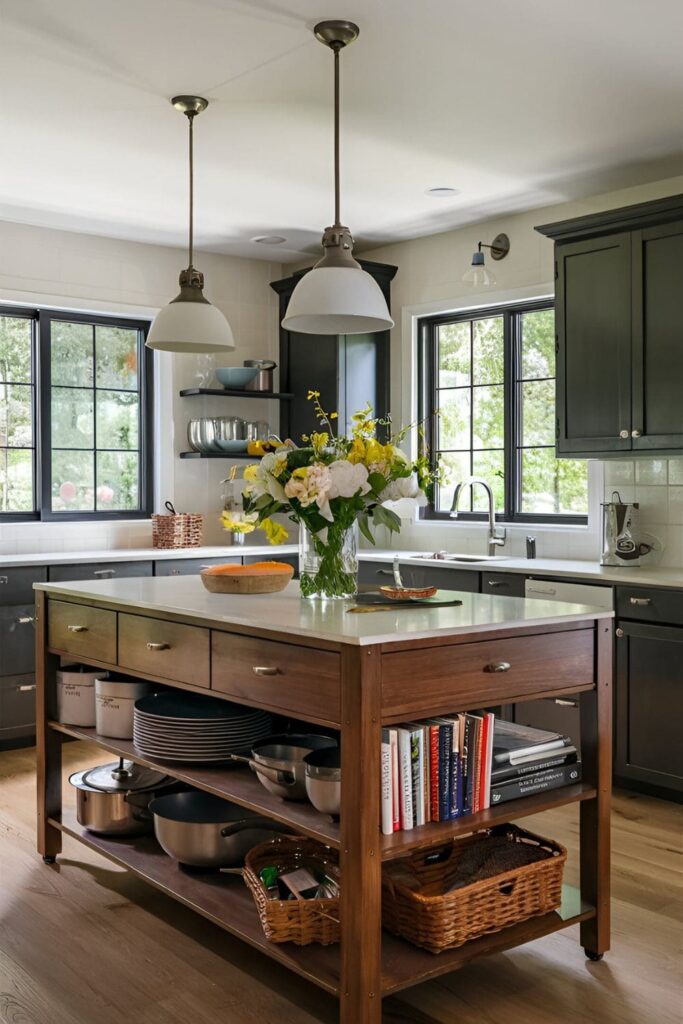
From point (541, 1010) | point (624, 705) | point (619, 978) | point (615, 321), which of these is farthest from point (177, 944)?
point (615, 321)

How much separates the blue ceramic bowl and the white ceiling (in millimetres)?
875

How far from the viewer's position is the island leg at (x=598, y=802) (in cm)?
274

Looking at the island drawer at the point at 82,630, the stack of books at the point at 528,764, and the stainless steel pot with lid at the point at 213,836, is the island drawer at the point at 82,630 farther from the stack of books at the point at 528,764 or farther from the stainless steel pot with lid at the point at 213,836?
the stack of books at the point at 528,764

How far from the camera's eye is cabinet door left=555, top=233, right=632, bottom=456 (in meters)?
4.52

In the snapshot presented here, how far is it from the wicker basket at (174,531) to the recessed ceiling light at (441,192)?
2235 mm

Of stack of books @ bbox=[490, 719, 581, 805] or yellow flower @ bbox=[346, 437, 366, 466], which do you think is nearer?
stack of books @ bbox=[490, 719, 581, 805]

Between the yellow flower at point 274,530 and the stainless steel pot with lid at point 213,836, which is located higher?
the yellow flower at point 274,530

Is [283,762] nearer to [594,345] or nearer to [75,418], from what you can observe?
[594,345]

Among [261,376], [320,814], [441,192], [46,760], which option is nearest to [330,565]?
[320,814]

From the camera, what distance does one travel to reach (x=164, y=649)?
2.93m

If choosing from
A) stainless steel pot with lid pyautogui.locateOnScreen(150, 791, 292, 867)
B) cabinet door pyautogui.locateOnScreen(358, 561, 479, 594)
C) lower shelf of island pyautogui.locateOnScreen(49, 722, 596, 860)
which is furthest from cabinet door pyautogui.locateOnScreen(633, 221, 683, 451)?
stainless steel pot with lid pyautogui.locateOnScreen(150, 791, 292, 867)

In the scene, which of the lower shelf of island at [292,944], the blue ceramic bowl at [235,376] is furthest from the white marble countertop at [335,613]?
the blue ceramic bowl at [235,376]

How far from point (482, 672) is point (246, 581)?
97 cm

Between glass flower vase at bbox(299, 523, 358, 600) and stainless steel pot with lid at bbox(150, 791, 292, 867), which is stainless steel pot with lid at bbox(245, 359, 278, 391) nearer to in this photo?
glass flower vase at bbox(299, 523, 358, 600)
